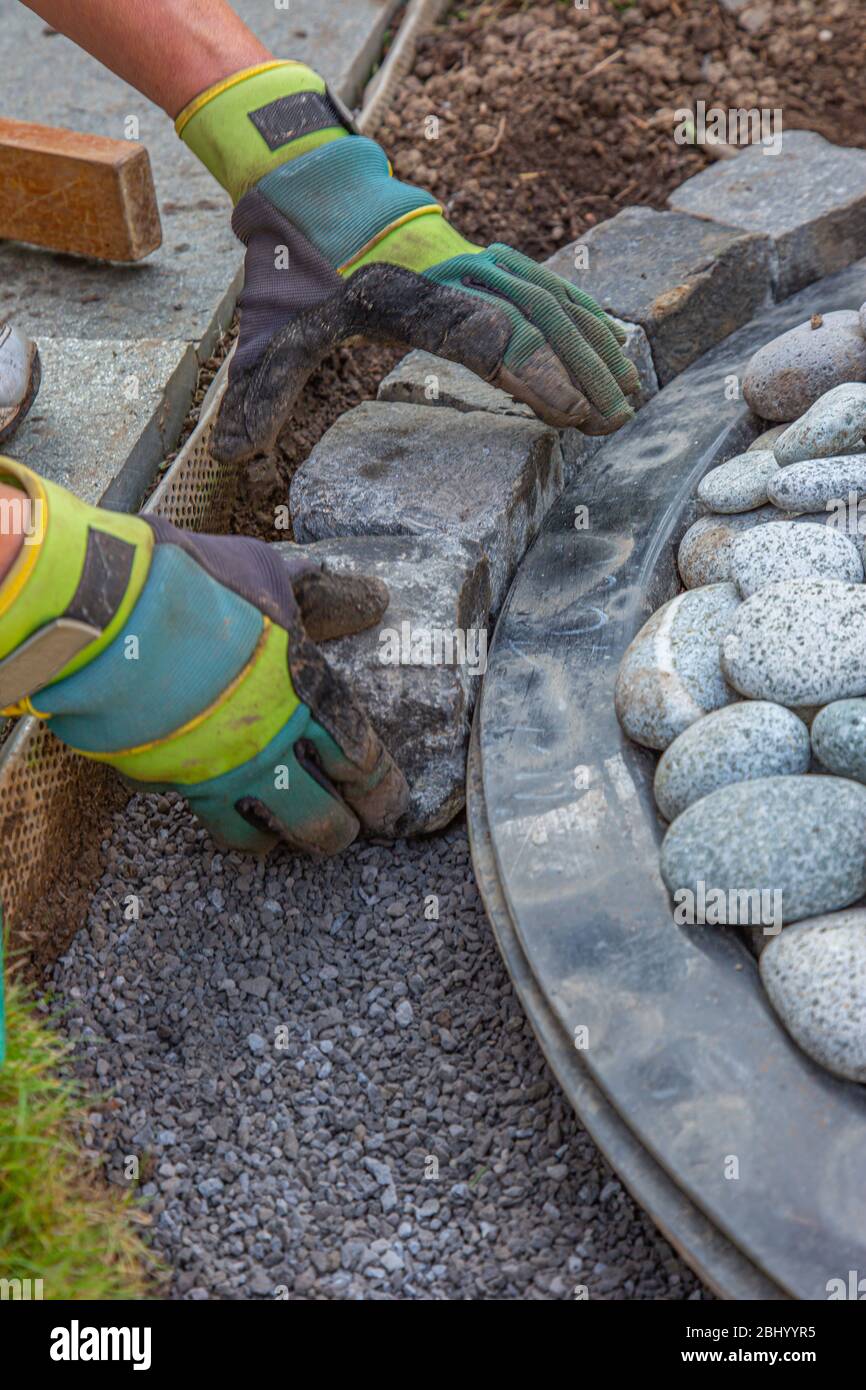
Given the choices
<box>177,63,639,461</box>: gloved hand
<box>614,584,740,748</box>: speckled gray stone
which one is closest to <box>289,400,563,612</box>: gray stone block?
<box>177,63,639,461</box>: gloved hand

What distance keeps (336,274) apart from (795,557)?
3.32ft

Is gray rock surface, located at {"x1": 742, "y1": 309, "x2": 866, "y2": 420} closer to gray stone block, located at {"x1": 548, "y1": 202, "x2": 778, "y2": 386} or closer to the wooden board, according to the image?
gray stone block, located at {"x1": 548, "y1": 202, "x2": 778, "y2": 386}

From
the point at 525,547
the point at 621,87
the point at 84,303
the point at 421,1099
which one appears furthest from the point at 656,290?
the point at 421,1099

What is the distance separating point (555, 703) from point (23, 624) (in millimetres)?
893

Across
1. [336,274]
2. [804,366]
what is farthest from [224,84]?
[804,366]

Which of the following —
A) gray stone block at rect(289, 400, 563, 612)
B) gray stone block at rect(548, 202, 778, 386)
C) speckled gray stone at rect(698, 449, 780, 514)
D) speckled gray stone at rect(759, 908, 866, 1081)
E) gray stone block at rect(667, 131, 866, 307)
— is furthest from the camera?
gray stone block at rect(667, 131, 866, 307)

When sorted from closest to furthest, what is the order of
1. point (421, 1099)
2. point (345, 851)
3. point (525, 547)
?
point (421, 1099) < point (345, 851) < point (525, 547)

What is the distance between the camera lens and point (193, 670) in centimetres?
189

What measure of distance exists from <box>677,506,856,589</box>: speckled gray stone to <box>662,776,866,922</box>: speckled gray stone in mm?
591

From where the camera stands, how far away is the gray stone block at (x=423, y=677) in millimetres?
2311

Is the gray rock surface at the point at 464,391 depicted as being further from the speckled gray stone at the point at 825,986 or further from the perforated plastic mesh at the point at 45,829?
the speckled gray stone at the point at 825,986

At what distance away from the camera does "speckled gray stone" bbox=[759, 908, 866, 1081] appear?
1619 millimetres
